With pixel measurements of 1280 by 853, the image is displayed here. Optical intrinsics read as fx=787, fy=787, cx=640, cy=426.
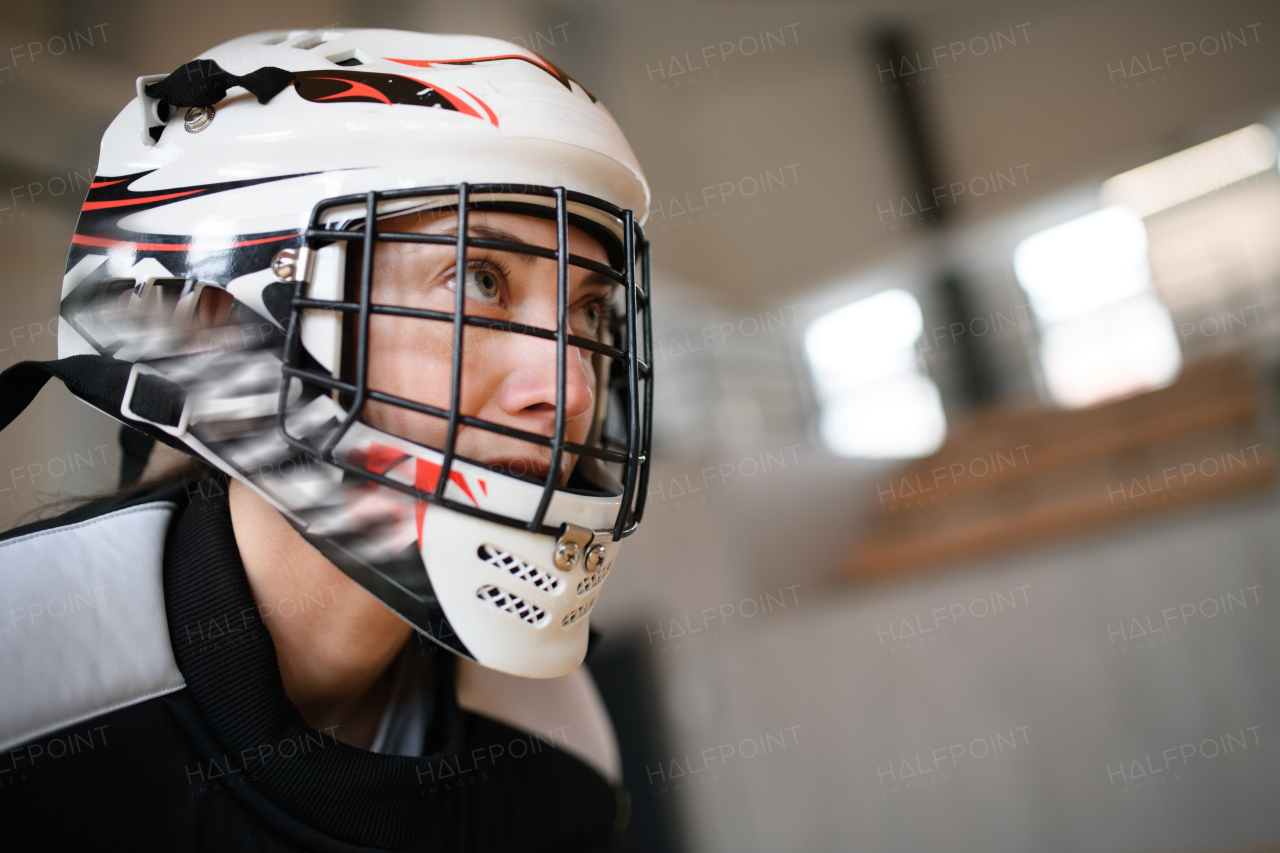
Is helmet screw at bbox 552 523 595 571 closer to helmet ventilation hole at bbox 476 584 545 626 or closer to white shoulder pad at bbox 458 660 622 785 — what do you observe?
helmet ventilation hole at bbox 476 584 545 626

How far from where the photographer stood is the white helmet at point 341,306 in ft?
2.94

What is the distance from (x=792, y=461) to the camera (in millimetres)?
4531

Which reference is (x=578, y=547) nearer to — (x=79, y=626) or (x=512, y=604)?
(x=512, y=604)

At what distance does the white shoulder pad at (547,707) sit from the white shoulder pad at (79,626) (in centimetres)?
53

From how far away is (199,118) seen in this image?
1.00 meters

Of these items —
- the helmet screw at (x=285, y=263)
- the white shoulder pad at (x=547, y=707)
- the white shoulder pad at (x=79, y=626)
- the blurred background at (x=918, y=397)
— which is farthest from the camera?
the blurred background at (x=918, y=397)

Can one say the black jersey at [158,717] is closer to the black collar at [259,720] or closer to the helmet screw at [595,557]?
the black collar at [259,720]

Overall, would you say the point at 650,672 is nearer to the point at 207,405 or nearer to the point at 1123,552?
the point at 1123,552

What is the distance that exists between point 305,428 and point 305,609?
276mm

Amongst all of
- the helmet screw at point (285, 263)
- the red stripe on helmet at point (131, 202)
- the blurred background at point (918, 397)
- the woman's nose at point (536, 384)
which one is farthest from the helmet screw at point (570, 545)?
the blurred background at point (918, 397)

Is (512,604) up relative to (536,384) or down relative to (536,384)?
down

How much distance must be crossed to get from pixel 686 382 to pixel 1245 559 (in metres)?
3.14

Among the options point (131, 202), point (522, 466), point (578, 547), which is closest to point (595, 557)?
point (578, 547)

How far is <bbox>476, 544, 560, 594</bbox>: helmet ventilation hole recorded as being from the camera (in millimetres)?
904
